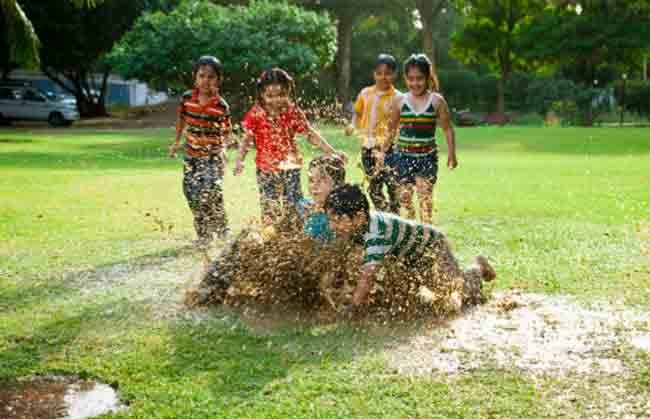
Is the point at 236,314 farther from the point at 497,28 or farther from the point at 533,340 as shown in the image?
the point at 497,28

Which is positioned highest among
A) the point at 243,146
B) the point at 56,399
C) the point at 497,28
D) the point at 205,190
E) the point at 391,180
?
the point at 497,28

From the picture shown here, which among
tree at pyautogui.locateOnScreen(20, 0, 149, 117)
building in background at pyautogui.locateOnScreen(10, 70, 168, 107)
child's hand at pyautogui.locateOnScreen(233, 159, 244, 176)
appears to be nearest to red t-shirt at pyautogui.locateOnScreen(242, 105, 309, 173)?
child's hand at pyautogui.locateOnScreen(233, 159, 244, 176)

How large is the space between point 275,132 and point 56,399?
3639 mm

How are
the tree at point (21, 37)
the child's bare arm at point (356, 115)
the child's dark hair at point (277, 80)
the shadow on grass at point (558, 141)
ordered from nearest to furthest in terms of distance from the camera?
the child's dark hair at point (277, 80)
the child's bare arm at point (356, 115)
the shadow on grass at point (558, 141)
the tree at point (21, 37)

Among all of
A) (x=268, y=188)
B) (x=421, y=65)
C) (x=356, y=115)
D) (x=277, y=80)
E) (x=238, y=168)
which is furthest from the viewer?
(x=356, y=115)

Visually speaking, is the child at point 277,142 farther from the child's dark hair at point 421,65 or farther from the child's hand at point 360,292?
the child's hand at point 360,292

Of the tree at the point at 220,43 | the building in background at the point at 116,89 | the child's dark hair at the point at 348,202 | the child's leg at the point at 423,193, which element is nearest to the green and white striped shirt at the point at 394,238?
the child's dark hair at the point at 348,202

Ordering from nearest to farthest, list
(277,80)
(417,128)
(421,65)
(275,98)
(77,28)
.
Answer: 1. (277,80)
2. (275,98)
3. (421,65)
4. (417,128)
5. (77,28)

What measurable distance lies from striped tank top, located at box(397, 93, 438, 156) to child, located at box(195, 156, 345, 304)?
1.74 metres

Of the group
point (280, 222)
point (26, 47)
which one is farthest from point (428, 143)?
point (26, 47)

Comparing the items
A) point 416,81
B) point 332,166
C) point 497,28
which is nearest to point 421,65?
point 416,81

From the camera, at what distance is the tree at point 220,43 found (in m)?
25.7

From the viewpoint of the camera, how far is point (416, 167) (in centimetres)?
782

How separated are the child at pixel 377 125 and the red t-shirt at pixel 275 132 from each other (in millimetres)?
895
